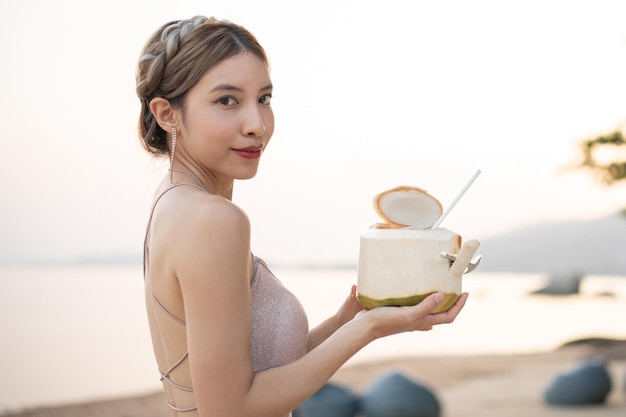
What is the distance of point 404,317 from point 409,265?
0.38 feet

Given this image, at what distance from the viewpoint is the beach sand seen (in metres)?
7.97

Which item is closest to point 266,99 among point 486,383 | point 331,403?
point 331,403

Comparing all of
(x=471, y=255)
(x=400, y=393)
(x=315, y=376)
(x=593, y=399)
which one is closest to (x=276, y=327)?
(x=315, y=376)

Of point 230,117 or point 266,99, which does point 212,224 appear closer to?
point 230,117

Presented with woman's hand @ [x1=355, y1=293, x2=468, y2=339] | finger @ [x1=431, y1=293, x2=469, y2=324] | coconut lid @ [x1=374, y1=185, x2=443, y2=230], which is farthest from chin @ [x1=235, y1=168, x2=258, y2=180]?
finger @ [x1=431, y1=293, x2=469, y2=324]

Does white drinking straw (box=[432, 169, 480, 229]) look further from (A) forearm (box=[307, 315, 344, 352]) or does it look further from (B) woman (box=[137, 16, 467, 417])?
(A) forearm (box=[307, 315, 344, 352])

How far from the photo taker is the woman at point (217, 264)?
1557 mm

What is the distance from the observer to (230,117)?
167 cm

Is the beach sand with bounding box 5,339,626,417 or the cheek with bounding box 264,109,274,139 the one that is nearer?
the cheek with bounding box 264,109,274,139

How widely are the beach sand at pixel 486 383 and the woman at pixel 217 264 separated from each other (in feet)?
Result: 16.8

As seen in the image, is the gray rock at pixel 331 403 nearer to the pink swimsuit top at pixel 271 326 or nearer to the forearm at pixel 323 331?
the forearm at pixel 323 331

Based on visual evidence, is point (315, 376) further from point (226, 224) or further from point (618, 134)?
point (618, 134)

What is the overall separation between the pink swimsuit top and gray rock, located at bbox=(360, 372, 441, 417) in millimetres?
4561

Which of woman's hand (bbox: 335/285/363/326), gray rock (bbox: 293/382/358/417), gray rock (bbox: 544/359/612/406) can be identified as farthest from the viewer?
gray rock (bbox: 544/359/612/406)
